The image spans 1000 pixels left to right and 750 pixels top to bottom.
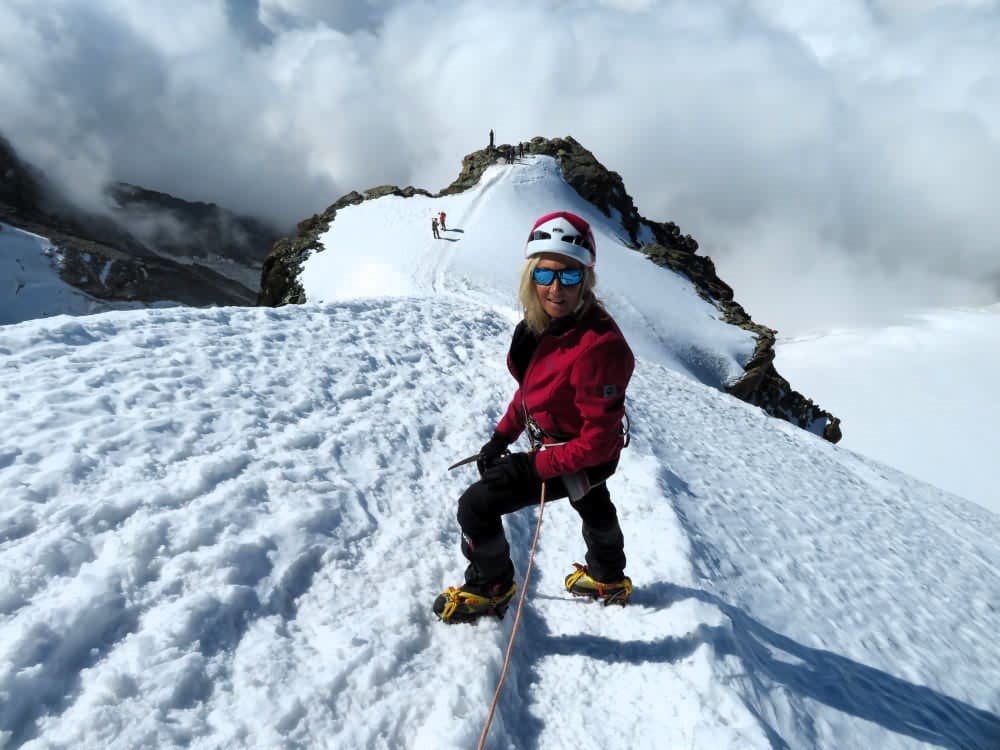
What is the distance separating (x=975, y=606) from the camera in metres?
Answer: 6.62

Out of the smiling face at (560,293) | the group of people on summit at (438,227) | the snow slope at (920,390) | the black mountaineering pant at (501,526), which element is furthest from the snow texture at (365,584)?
the snow slope at (920,390)

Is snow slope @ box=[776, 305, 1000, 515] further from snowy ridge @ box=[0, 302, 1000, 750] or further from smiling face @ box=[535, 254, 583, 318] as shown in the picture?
smiling face @ box=[535, 254, 583, 318]

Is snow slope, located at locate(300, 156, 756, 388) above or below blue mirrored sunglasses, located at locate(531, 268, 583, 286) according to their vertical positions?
above

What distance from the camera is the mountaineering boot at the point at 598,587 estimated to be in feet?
13.2

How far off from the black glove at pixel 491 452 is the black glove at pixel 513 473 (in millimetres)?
91

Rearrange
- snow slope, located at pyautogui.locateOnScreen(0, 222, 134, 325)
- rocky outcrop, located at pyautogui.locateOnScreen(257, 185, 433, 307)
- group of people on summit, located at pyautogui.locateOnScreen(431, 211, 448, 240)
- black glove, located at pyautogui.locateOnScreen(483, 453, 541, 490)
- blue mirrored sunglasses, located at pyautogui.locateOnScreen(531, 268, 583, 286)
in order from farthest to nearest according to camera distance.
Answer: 1. snow slope, located at pyautogui.locateOnScreen(0, 222, 134, 325)
2. group of people on summit, located at pyautogui.locateOnScreen(431, 211, 448, 240)
3. rocky outcrop, located at pyautogui.locateOnScreen(257, 185, 433, 307)
4. black glove, located at pyautogui.locateOnScreen(483, 453, 541, 490)
5. blue mirrored sunglasses, located at pyautogui.locateOnScreen(531, 268, 583, 286)

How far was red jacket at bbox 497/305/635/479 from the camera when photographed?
9.80 ft

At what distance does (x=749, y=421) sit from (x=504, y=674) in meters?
11.9

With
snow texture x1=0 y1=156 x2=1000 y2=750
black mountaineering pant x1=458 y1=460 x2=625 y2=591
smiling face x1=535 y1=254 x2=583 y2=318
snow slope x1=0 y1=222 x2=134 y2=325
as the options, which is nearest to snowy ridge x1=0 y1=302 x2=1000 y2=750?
snow texture x1=0 y1=156 x2=1000 y2=750

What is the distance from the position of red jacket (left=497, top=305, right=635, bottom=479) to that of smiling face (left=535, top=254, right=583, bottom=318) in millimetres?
77

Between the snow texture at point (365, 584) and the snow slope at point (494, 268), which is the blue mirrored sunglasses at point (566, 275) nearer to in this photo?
the snow texture at point (365, 584)

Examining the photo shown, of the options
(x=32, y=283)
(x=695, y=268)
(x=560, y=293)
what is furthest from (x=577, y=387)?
(x=32, y=283)

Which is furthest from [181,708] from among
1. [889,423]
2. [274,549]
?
[889,423]

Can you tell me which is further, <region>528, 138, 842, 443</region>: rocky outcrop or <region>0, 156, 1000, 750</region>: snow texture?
<region>528, 138, 842, 443</region>: rocky outcrop
